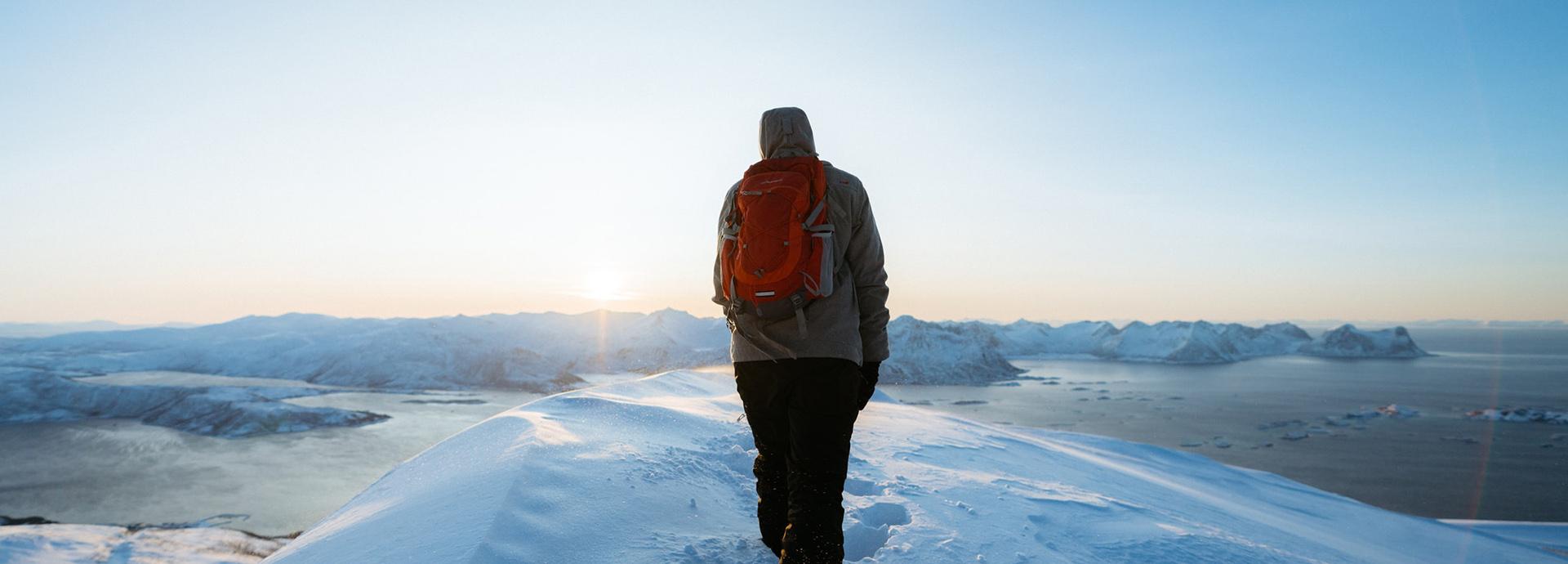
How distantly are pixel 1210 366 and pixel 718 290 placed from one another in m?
147

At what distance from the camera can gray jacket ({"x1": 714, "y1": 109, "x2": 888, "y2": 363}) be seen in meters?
2.24

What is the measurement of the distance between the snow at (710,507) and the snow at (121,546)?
64.5 ft

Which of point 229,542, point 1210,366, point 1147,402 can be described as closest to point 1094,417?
point 1147,402

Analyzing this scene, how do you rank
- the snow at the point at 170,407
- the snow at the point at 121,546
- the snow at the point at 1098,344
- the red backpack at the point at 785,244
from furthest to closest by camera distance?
the snow at the point at 1098,344
the snow at the point at 170,407
the snow at the point at 121,546
the red backpack at the point at 785,244

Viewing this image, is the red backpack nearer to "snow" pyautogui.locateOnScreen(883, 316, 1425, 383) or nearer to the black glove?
the black glove

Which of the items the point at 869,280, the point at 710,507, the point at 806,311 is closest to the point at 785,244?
the point at 806,311

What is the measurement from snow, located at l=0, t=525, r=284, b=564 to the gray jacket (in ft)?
72.4

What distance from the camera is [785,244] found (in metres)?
2.21

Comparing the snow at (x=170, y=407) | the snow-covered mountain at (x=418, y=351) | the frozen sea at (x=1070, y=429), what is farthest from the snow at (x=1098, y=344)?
the snow at (x=170, y=407)

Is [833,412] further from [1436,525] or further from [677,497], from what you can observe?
[1436,525]

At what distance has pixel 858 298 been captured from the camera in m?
2.41

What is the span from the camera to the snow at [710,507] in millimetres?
2496

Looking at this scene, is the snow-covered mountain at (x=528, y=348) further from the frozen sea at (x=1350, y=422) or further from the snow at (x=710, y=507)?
the snow at (x=710, y=507)

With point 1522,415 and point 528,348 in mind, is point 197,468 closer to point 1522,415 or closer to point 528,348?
point 528,348
